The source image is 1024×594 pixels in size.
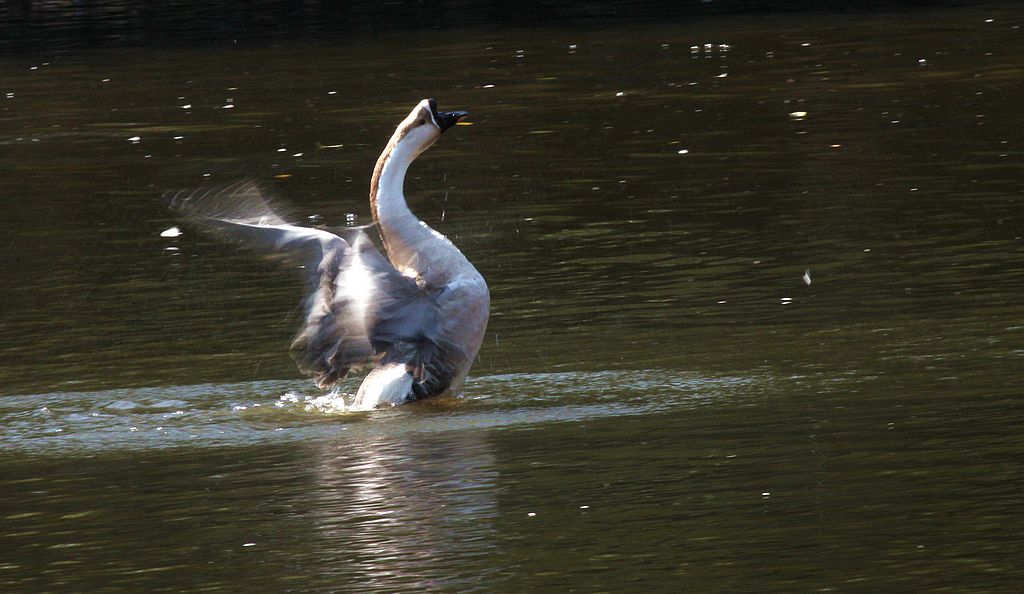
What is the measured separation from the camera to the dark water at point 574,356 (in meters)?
6.74

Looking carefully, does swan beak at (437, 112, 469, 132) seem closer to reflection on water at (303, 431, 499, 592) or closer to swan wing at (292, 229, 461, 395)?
swan wing at (292, 229, 461, 395)

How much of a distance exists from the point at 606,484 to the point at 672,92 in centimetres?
1316

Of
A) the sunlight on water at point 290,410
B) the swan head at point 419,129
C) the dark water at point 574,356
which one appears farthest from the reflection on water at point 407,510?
the swan head at point 419,129

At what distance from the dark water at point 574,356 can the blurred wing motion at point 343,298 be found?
281 mm

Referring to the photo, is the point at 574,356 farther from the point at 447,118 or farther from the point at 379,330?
the point at 447,118

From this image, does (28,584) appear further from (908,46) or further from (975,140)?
(908,46)

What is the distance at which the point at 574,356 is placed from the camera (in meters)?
9.91

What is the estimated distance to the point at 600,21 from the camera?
2855 cm

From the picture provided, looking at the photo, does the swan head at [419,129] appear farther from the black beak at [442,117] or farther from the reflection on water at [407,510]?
the reflection on water at [407,510]

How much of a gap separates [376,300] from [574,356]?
1.12 metres

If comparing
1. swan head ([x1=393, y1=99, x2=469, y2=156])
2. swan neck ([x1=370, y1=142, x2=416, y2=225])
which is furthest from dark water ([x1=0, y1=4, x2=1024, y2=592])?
swan head ([x1=393, y1=99, x2=469, y2=156])

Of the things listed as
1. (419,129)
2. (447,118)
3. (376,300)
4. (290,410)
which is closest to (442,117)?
(447,118)

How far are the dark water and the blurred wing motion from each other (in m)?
0.28

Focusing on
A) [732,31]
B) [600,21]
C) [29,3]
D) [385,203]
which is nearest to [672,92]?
[732,31]
